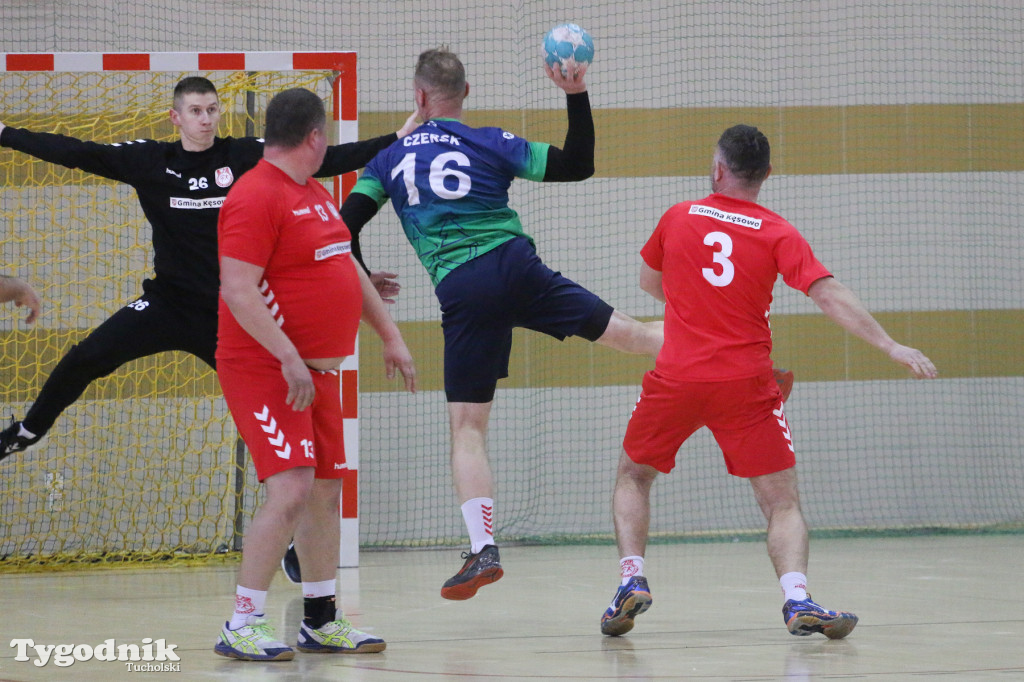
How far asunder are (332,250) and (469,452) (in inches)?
42.6

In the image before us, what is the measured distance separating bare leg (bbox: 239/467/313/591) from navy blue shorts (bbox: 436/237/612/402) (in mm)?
941

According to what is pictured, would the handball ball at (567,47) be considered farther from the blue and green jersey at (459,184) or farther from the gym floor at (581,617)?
the gym floor at (581,617)

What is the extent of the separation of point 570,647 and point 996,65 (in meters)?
6.88

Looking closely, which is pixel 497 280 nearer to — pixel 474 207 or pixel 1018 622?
pixel 474 207

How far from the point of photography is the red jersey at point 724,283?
4.36 meters

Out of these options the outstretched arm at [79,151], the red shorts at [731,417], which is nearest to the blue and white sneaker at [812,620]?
the red shorts at [731,417]

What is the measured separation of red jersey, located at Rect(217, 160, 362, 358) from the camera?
12.3ft

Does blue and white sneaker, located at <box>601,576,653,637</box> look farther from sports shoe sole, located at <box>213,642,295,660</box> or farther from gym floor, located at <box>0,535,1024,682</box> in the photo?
sports shoe sole, located at <box>213,642,295,660</box>

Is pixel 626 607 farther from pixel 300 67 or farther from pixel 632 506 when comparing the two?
pixel 300 67

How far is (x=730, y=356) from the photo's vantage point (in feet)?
14.3

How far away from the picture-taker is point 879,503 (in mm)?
8875

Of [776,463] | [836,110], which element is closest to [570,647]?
[776,463]

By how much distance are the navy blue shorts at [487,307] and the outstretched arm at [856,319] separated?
1.10 metres

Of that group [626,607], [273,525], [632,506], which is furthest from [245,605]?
[632,506]
